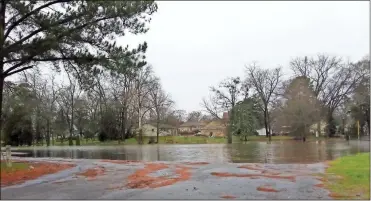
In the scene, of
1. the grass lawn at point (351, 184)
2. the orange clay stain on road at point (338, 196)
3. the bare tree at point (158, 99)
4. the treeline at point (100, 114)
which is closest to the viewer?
the orange clay stain on road at point (338, 196)

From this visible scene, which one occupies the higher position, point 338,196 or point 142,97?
point 142,97

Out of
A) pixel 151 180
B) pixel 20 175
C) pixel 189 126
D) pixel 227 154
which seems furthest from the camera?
pixel 189 126

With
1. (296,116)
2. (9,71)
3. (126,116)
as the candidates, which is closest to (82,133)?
(126,116)

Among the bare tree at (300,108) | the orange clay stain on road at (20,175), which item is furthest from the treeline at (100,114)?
the orange clay stain on road at (20,175)

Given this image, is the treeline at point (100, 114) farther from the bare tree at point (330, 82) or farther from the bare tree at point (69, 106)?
the bare tree at point (330, 82)

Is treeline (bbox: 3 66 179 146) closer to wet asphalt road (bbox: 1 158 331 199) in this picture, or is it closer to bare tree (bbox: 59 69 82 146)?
bare tree (bbox: 59 69 82 146)

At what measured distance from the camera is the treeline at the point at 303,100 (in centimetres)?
6028

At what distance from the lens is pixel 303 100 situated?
6038 centimetres

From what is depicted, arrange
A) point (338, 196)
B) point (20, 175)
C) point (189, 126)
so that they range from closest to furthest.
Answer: point (338, 196), point (20, 175), point (189, 126)

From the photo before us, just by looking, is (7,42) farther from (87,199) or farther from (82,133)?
(82,133)

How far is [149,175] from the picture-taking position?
49.1ft

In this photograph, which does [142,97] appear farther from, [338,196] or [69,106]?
[338,196]

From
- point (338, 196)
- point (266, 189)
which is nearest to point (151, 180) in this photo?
point (266, 189)

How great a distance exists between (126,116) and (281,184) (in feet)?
172
